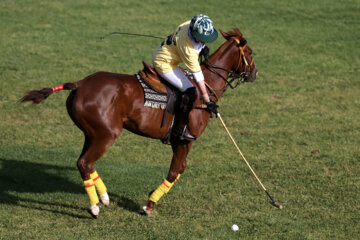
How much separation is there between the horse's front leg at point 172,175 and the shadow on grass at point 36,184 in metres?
0.27

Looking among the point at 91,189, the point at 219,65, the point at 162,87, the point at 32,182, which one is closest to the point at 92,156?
the point at 91,189

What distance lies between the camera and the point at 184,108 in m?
9.09

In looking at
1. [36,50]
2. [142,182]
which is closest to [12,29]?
[36,50]

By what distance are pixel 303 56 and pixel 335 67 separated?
1.34m

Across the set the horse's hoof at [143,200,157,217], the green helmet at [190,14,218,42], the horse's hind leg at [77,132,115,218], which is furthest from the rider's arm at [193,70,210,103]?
the horse's hoof at [143,200,157,217]

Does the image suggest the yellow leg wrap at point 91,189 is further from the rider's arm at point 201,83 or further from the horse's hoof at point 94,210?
the rider's arm at point 201,83

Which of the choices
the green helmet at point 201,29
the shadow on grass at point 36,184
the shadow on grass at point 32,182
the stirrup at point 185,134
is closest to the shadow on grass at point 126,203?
the shadow on grass at point 36,184

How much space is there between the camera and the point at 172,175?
947 centimetres

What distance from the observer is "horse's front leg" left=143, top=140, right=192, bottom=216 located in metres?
9.33

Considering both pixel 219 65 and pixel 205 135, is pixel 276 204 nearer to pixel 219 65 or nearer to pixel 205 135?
pixel 219 65

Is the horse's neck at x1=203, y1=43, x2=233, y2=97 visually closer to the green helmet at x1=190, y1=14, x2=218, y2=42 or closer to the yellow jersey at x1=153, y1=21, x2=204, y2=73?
the yellow jersey at x1=153, y1=21, x2=204, y2=73

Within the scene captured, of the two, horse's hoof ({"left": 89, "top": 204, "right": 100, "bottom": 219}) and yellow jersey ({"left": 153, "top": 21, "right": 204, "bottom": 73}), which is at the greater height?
yellow jersey ({"left": 153, "top": 21, "right": 204, "bottom": 73})

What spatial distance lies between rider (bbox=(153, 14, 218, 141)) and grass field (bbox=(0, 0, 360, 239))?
68.7 inches

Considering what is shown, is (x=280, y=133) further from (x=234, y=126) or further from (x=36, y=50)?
(x=36, y=50)
